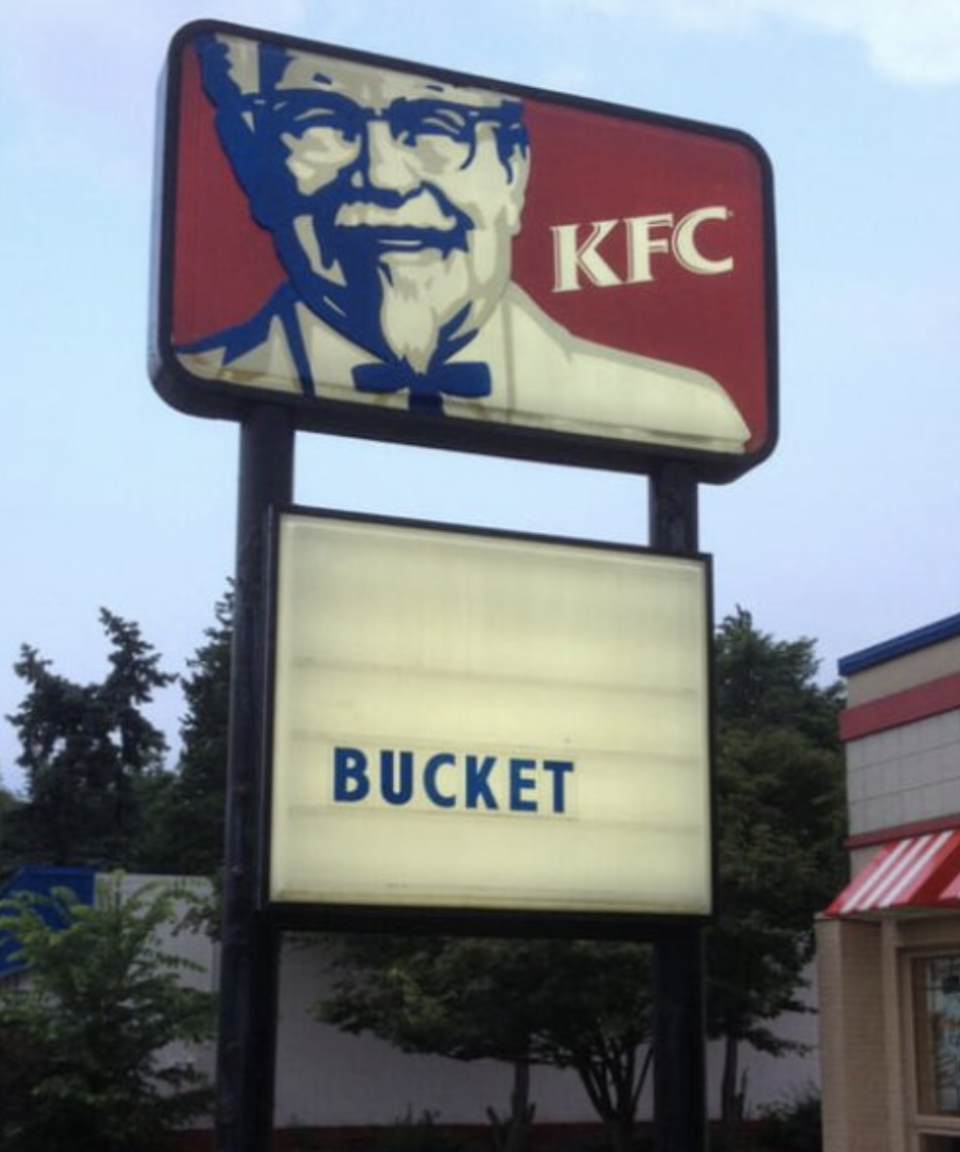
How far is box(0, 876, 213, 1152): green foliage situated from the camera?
27.0 metres

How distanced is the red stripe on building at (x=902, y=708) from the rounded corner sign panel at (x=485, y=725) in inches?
299

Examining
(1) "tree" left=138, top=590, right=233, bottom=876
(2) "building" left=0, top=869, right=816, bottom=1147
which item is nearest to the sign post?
(2) "building" left=0, top=869, right=816, bottom=1147

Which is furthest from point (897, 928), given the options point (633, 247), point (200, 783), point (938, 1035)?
point (200, 783)

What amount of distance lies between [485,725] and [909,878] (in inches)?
332

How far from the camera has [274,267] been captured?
10484 mm

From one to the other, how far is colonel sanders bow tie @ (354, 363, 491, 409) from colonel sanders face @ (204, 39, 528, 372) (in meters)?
0.09

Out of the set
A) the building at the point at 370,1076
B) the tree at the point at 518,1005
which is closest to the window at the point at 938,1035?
the tree at the point at 518,1005

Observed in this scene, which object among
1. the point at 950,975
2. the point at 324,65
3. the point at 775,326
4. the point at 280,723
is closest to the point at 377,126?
the point at 324,65

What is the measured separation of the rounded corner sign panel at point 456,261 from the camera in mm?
10438

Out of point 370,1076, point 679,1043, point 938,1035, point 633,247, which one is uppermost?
point 633,247

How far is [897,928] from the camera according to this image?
1861 cm

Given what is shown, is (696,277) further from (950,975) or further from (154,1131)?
(154,1131)

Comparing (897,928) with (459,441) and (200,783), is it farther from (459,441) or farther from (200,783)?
(200,783)

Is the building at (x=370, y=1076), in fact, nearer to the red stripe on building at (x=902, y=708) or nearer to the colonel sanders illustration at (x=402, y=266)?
the red stripe on building at (x=902, y=708)
